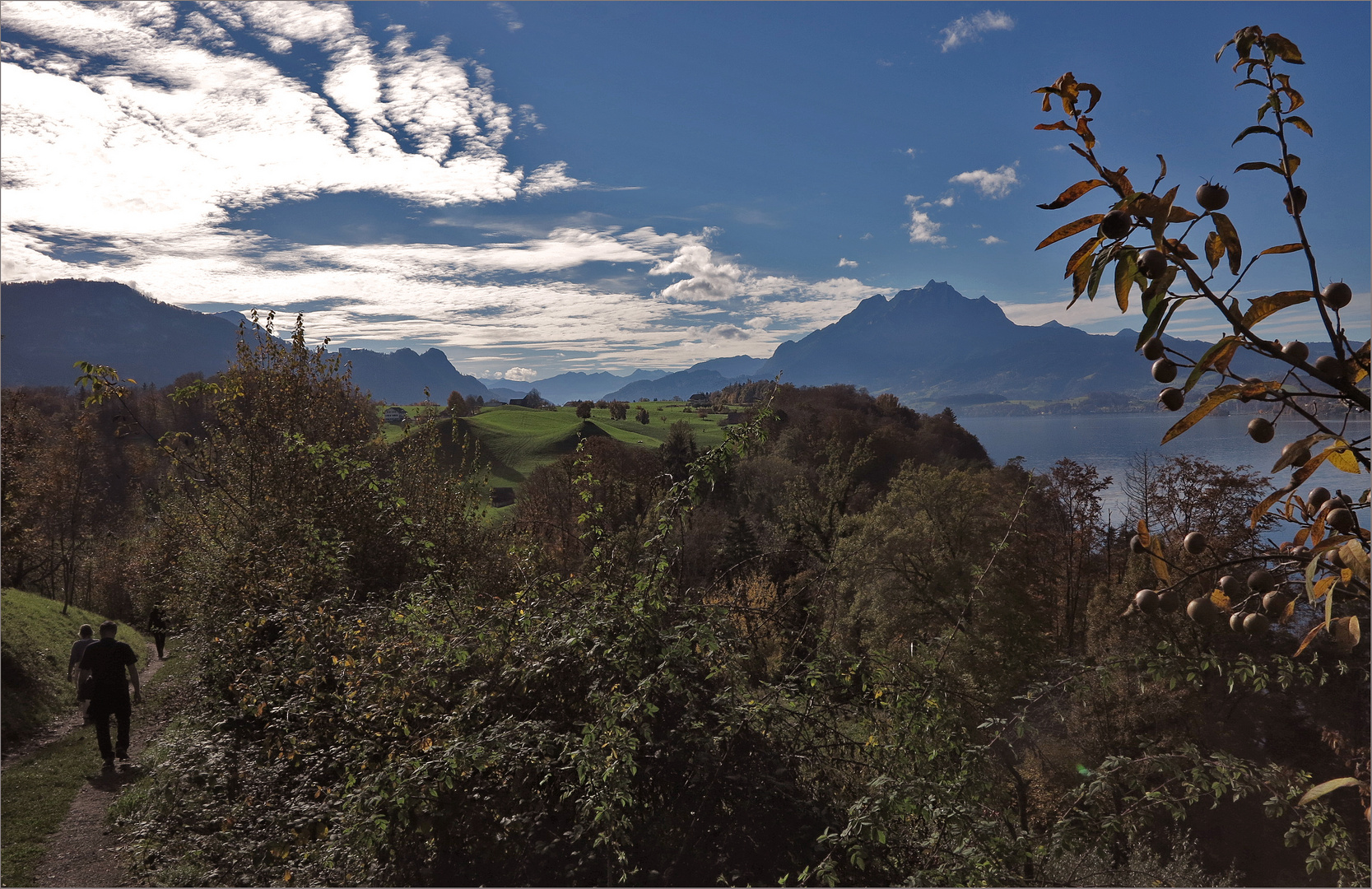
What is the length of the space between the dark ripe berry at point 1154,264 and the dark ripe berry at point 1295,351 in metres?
0.23

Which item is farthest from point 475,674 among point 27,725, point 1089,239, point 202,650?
point 27,725

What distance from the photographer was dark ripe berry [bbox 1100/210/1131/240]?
39.0 inches

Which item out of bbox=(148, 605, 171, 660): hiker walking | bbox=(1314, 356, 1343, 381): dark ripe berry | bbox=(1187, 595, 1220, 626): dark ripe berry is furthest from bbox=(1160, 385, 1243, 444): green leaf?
bbox=(148, 605, 171, 660): hiker walking

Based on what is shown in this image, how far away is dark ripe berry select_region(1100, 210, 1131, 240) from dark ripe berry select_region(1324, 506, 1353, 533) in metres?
0.59

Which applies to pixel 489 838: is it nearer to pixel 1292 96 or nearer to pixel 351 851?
pixel 351 851

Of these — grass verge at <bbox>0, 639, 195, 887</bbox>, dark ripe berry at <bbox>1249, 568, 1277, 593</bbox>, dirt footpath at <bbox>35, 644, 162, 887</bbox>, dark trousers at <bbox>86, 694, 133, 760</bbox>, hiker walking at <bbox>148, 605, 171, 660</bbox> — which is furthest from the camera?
hiker walking at <bbox>148, 605, 171, 660</bbox>

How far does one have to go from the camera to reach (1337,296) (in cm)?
104

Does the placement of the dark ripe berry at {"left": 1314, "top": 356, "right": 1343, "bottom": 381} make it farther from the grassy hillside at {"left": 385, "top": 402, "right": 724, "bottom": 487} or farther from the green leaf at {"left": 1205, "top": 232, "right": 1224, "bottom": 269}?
the grassy hillside at {"left": 385, "top": 402, "right": 724, "bottom": 487}

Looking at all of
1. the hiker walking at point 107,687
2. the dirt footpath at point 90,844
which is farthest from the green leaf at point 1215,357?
the hiker walking at point 107,687

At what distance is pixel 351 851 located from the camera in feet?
11.8

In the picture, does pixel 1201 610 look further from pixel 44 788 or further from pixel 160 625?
pixel 160 625

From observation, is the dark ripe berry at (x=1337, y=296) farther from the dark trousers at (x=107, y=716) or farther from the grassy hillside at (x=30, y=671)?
the grassy hillside at (x=30, y=671)

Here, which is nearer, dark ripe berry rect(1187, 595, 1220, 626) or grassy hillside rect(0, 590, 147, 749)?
dark ripe berry rect(1187, 595, 1220, 626)

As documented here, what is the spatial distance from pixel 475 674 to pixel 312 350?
9.85 m
